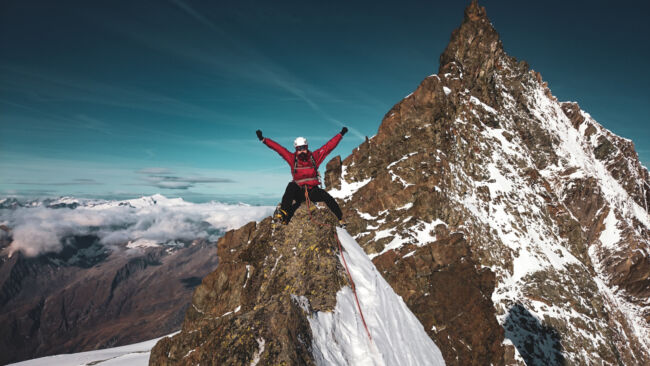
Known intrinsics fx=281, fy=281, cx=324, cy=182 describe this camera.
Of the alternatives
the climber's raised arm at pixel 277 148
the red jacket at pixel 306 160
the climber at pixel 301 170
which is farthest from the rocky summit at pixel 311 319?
the climber's raised arm at pixel 277 148

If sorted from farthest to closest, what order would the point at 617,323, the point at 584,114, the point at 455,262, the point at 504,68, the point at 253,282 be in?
the point at 584,114
the point at 504,68
the point at 617,323
the point at 455,262
the point at 253,282

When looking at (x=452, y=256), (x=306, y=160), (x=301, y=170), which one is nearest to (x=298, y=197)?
(x=301, y=170)

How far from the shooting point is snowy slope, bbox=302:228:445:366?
732 cm

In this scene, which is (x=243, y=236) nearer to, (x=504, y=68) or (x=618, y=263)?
(x=504, y=68)

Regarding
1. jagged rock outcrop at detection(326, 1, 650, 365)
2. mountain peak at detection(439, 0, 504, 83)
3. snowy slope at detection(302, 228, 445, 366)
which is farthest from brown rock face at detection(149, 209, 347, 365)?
mountain peak at detection(439, 0, 504, 83)

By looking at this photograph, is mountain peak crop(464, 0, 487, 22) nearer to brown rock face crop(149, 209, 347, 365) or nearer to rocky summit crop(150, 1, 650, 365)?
rocky summit crop(150, 1, 650, 365)

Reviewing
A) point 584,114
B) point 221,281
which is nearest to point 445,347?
point 221,281

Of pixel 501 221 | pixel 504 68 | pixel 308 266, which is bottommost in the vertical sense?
pixel 308 266

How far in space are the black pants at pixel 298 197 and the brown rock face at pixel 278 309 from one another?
16.9 inches

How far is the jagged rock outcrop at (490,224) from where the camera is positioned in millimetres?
31953

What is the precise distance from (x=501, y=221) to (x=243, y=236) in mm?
42577

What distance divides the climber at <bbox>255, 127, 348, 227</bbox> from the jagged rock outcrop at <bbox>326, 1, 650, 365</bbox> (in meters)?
23.8

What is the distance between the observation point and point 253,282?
39.1 feet

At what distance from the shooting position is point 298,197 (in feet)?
38.5
